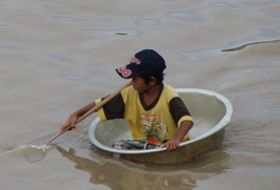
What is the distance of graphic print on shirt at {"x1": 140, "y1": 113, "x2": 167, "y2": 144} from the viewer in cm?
459

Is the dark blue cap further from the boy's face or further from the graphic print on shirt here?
the graphic print on shirt

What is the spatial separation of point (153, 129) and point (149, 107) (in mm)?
164

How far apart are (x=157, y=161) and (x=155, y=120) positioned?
1.04 ft

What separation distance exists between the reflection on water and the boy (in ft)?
0.62

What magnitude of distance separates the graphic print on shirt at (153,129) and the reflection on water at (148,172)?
27 cm

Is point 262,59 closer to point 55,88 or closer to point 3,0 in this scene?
point 55,88

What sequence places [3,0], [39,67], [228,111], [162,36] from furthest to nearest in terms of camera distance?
[3,0], [162,36], [39,67], [228,111]

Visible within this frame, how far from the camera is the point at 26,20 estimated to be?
7.48 meters

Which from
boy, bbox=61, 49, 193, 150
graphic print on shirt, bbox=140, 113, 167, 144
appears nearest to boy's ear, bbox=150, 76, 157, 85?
boy, bbox=61, 49, 193, 150

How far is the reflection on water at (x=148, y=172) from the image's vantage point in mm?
4262

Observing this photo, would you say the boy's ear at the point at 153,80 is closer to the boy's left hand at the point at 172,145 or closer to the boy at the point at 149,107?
the boy at the point at 149,107

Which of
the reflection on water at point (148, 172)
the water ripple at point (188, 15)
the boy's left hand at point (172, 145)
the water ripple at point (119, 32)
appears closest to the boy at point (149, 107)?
the boy's left hand at point (172, 145)

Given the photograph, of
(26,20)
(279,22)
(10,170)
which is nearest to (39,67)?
(26,20)

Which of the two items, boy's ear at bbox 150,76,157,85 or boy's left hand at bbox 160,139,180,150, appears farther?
boy's ear at bbox 150,76,157,85
